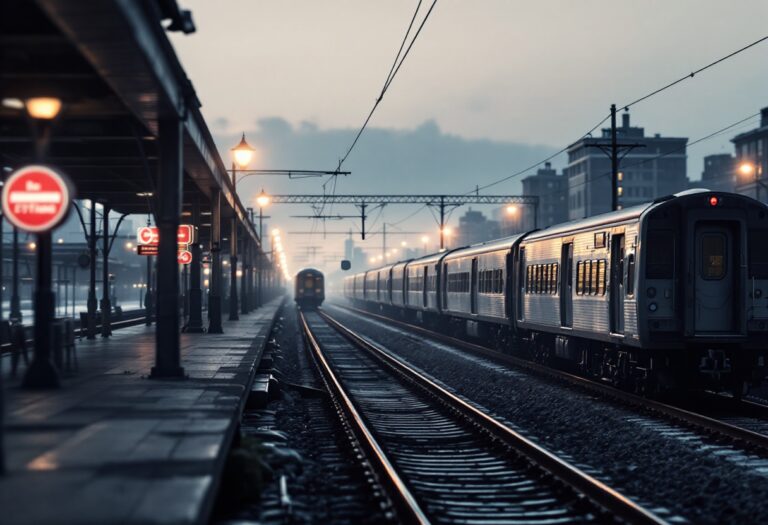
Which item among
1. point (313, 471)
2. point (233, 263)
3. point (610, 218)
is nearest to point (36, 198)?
point (313, 471)

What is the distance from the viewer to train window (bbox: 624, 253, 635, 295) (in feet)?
53.3

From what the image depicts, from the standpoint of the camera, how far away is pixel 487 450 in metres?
12.4

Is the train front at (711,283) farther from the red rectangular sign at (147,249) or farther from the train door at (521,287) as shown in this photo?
the red rectangular sign at (147,249)

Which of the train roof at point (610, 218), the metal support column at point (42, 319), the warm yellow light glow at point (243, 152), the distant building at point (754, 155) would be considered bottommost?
the metal support column at point (42, 319)

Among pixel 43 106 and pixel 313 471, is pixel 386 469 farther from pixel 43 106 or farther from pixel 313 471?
pixel 43 106

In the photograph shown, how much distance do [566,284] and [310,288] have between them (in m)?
58.3

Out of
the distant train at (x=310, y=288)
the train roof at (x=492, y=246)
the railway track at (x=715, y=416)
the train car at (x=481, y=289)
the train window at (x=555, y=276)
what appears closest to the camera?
Result: the railway track at (x=715, y=416)

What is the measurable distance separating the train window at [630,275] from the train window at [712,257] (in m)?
1.14

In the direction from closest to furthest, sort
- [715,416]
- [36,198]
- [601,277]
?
1. [36,198]
2. [715,416]
3. [601,277]

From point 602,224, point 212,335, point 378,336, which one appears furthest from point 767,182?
point 602,224

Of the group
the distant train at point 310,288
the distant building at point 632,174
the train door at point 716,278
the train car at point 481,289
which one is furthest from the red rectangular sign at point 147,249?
the distant building at point 632,174

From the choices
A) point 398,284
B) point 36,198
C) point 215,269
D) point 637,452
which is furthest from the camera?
point 398,284

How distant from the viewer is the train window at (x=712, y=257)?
53.2 feet

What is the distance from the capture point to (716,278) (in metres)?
16.2
